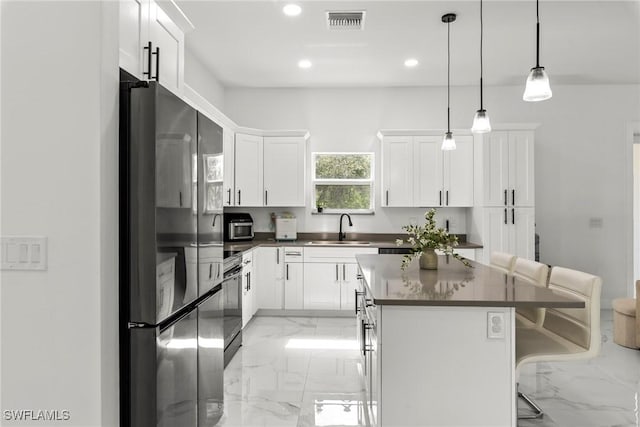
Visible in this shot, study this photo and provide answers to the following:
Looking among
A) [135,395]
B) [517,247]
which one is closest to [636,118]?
[517,247]

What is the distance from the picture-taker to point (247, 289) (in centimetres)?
429

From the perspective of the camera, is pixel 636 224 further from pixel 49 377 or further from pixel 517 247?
pixel 49 377

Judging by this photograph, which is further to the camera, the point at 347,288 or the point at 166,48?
the point at 347,288

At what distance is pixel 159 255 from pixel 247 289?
9.09 ft

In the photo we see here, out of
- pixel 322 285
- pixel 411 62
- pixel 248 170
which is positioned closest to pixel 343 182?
pixel 248 170

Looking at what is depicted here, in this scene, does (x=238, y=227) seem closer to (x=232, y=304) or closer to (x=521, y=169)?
(x=232, y=304)

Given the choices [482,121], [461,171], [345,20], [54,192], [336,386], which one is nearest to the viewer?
[54,192]

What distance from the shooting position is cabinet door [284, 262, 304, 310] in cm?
489

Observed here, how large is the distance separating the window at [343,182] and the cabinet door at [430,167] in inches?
28.0

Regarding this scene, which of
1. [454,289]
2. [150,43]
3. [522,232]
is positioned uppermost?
[150,43]

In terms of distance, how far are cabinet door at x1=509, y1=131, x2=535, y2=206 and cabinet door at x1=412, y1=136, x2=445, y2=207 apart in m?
0.80

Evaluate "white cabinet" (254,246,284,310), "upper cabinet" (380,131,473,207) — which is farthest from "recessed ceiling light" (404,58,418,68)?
"white cabinet" (254,246,284,310)

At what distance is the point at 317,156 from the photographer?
5.57m

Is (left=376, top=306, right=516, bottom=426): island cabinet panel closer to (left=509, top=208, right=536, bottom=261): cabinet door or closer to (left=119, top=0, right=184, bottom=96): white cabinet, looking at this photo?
(left=119, top=0, right=184, bottom=96): white cabinet
